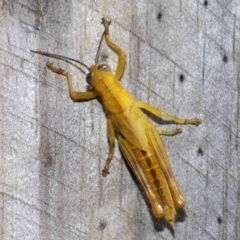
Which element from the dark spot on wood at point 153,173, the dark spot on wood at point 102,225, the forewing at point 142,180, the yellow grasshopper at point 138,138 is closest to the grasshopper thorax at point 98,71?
the yellow grasshopper at point 138,138

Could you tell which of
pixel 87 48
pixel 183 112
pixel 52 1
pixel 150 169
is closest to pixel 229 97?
pixel 183 112

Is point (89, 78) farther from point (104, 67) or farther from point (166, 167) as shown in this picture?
point (166, 167)

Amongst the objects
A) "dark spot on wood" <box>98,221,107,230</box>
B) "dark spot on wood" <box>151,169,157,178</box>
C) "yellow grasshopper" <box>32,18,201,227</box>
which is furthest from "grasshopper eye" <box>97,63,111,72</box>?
"dark spot on wood" <box>98,221,107,230</box>

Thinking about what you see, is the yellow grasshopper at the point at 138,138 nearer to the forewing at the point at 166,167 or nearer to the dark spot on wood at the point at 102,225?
the forewing at the point at 166,167

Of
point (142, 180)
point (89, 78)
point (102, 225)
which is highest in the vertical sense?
point (89, 78)

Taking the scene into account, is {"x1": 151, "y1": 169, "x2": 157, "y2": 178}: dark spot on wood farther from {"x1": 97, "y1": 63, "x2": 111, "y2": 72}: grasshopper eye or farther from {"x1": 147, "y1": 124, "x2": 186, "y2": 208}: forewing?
{"x1": 97, "y1": 63, "x2": 111, "y2": 72}: grasshopper eye

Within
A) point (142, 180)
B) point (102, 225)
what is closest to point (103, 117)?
point (142, 180)
